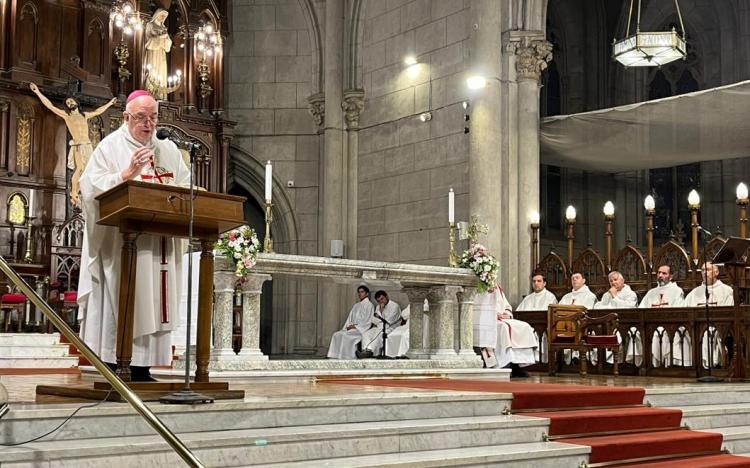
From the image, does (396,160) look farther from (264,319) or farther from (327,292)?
(264,319)

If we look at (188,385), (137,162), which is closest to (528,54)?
(137,162)

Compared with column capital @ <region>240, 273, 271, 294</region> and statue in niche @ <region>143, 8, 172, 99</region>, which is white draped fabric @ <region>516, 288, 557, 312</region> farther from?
statue in niche @ <region>143, 8, 172, 99</region>

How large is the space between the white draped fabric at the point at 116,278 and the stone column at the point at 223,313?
307 centimetres

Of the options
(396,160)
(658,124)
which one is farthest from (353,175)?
(658,124)

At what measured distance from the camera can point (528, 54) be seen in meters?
15.9

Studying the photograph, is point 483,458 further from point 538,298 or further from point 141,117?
point 538,298

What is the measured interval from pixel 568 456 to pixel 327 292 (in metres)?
11.9

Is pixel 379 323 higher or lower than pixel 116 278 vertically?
lower

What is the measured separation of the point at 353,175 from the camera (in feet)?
61.6

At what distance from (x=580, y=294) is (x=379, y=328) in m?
3.41

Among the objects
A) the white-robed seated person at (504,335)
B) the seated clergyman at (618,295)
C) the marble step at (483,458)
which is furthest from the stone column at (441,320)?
the marble step at (483,458)

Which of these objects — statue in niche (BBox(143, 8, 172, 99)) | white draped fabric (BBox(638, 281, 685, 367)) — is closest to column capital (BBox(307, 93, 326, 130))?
statue in niche (BBox(143, 8, 172, 99))

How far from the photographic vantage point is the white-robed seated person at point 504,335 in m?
12.1

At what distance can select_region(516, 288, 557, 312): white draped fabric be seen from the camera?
586 inches
